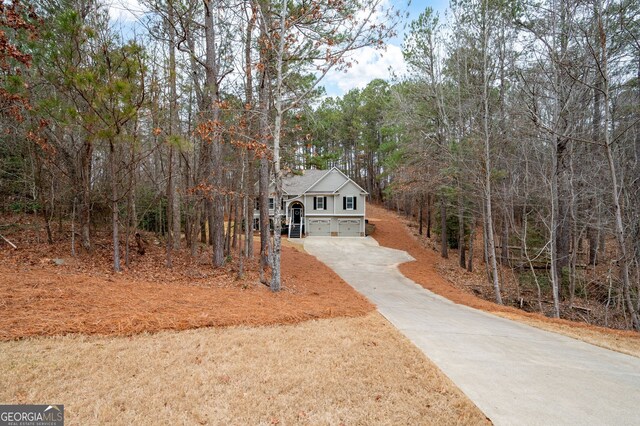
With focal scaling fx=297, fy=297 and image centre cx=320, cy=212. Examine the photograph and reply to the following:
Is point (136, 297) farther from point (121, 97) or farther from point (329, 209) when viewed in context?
point (329, 209)

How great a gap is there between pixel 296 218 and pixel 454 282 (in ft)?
48.9

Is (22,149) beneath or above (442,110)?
beneath

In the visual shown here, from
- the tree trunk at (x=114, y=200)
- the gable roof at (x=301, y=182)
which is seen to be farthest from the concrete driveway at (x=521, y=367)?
the gable roof at (x=301, y=182)

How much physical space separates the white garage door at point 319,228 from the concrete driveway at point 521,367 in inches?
674

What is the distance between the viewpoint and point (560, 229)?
1295 cm

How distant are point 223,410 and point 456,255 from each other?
21.3 meters

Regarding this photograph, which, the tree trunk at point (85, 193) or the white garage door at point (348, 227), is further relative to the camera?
the white garage door at point (348, 227)

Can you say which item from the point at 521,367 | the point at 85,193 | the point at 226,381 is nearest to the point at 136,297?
the point at 226,381

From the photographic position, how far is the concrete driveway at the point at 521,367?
10.5ft

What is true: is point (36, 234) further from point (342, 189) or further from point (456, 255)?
point (456, 255)

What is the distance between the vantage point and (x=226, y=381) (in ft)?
11.1

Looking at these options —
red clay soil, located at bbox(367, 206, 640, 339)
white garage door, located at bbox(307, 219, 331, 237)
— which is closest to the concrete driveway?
red clay soil, located at bbox(367, 206, 640, 339)

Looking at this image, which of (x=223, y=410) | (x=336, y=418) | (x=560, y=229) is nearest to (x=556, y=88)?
(x=560, y=229)

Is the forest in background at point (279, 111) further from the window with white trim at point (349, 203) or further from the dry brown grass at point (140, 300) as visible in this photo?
the window with white trim at point (349, 203)
